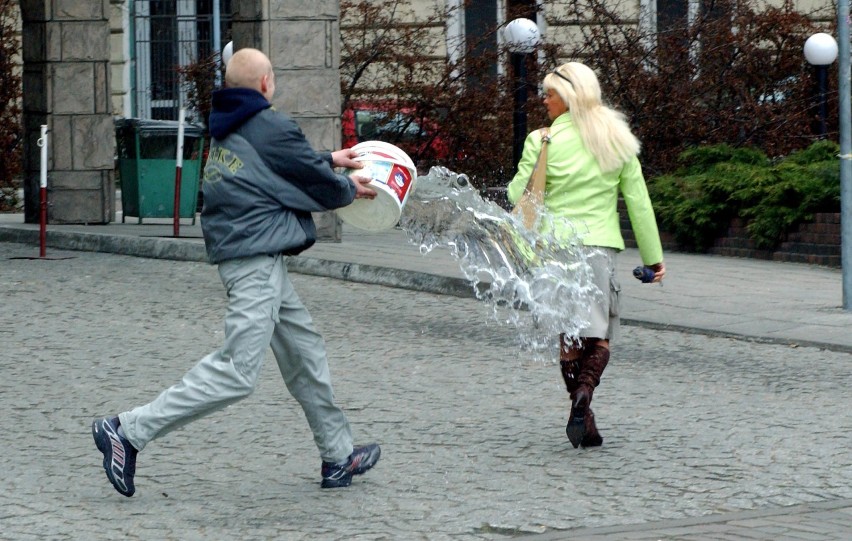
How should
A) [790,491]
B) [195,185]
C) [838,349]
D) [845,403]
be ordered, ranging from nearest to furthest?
[790,491] < [845,403] < [838,349] < [195,185]

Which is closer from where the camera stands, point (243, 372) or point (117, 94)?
point (243, 372)

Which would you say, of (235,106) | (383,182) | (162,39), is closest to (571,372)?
(383,182)

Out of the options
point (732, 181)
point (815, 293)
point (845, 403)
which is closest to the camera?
point (845, 403)

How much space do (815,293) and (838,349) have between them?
2584 millimetres

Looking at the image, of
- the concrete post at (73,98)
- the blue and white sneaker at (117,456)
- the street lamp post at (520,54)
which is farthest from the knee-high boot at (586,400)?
the concrete post at (73,98)

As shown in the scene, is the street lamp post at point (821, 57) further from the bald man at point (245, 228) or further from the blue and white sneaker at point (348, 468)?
the bald man at point (245, 228)

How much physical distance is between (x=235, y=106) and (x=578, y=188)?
1.71 m

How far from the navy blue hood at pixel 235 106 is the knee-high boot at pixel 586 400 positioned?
1.94 m

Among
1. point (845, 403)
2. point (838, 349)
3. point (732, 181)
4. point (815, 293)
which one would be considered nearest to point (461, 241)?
point (845, 403)

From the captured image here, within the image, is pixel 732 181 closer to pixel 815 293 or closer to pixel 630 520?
pixel 815 293

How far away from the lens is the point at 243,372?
606cm

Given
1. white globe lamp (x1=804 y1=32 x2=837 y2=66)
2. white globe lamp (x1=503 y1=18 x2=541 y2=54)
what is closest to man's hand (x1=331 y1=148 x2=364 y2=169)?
white globe lamp (x1=503 y1=18 x2=541 y2=54)

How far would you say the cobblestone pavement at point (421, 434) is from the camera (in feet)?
19.5

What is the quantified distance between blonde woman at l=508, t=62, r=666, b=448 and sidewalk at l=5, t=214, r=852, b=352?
11.2 ft
